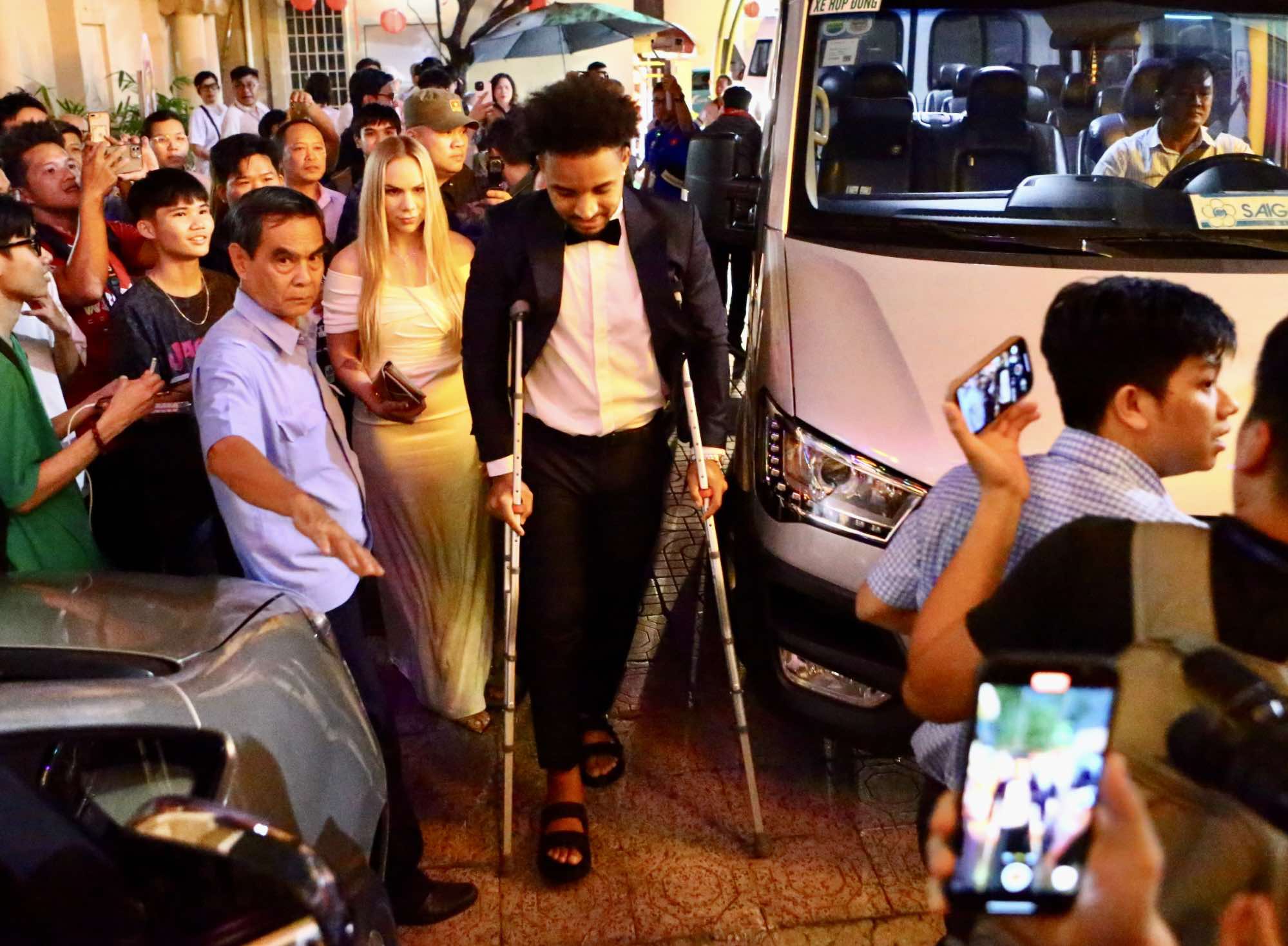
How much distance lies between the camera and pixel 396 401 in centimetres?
337

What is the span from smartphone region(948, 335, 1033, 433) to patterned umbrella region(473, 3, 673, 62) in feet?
39.8

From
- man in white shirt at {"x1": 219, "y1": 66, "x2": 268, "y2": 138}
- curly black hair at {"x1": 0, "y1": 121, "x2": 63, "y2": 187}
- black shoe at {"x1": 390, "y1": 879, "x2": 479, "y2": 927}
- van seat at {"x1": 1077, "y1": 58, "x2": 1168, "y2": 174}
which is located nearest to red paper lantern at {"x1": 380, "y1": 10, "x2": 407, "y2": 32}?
man in white shirt at {"x1": 219, "y1": 66, "x2": 268, "y2": 138}

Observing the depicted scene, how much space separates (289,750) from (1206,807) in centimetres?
139

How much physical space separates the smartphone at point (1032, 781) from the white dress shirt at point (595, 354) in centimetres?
201

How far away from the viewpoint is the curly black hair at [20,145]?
13.7 feet

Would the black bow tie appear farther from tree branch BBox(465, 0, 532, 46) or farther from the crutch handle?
tree branch BBox(465, 0, 532, 46)

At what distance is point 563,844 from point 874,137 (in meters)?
2.52

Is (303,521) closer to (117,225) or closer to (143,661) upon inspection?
(143,661)

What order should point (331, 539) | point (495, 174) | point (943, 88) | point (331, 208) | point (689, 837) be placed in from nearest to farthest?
point (331, 539), point (689, 837), point (943, 88), point (331, 208), point (495, 174)

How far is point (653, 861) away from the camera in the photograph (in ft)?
10.5

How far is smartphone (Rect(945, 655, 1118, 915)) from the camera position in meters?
1.21

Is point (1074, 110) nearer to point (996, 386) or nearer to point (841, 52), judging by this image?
point (841, 52)

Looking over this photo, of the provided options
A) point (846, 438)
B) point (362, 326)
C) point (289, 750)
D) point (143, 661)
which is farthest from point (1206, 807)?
point (362, 326)

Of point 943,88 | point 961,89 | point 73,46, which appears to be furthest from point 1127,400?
point 73,46
